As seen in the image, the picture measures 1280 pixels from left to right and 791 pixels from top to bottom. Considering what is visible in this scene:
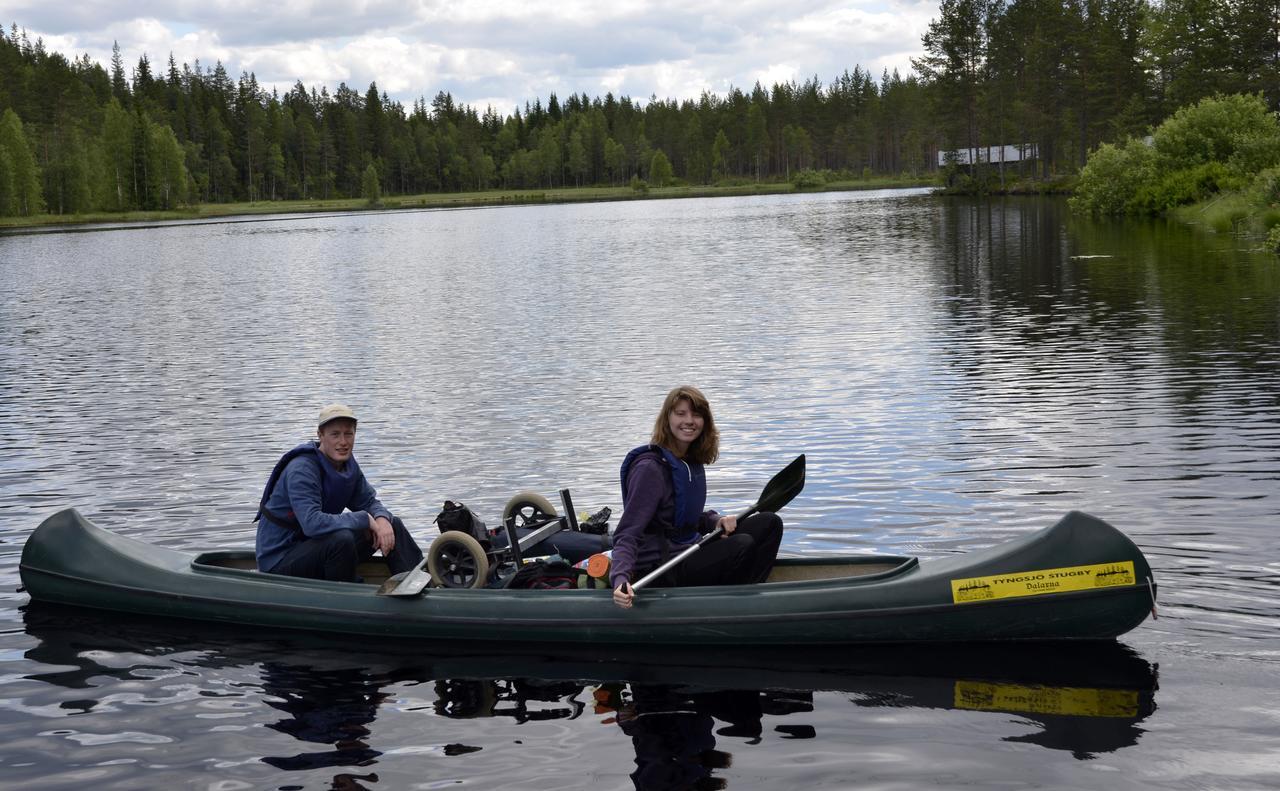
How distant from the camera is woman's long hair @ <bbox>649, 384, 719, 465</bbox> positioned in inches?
349

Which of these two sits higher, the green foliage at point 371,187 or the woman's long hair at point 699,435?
the green foliage at point 371,187

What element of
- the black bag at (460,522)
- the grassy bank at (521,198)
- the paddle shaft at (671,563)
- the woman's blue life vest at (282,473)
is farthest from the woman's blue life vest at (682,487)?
the grassy bank at (521,198)

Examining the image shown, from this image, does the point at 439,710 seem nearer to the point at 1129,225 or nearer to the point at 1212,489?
the point at 1212,489

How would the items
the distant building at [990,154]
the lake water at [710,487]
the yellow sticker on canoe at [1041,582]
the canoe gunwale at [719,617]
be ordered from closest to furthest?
the lake water at [710,487]
the yellow sticker on canoe at [1041,582]
the canoe gunwale at [719,617]
the distant building at [990,154]

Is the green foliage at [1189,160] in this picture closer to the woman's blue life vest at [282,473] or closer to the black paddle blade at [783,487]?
the black paddle blade at [783,487]

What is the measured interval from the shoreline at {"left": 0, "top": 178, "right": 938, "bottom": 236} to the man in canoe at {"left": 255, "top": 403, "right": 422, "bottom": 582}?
4851 inches

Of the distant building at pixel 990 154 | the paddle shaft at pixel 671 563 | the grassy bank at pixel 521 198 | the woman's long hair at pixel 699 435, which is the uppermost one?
the grassy bank at pixel 521 198

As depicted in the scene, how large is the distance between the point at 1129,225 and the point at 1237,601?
163ft

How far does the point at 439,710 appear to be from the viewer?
866cm

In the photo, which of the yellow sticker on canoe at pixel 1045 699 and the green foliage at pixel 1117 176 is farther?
the green foliage at pixel 1117 176

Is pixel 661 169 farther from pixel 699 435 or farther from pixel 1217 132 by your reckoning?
pixel 699 435

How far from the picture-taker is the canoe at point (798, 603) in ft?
28.6

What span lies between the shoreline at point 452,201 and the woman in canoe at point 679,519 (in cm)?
12528

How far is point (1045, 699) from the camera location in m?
8.31
